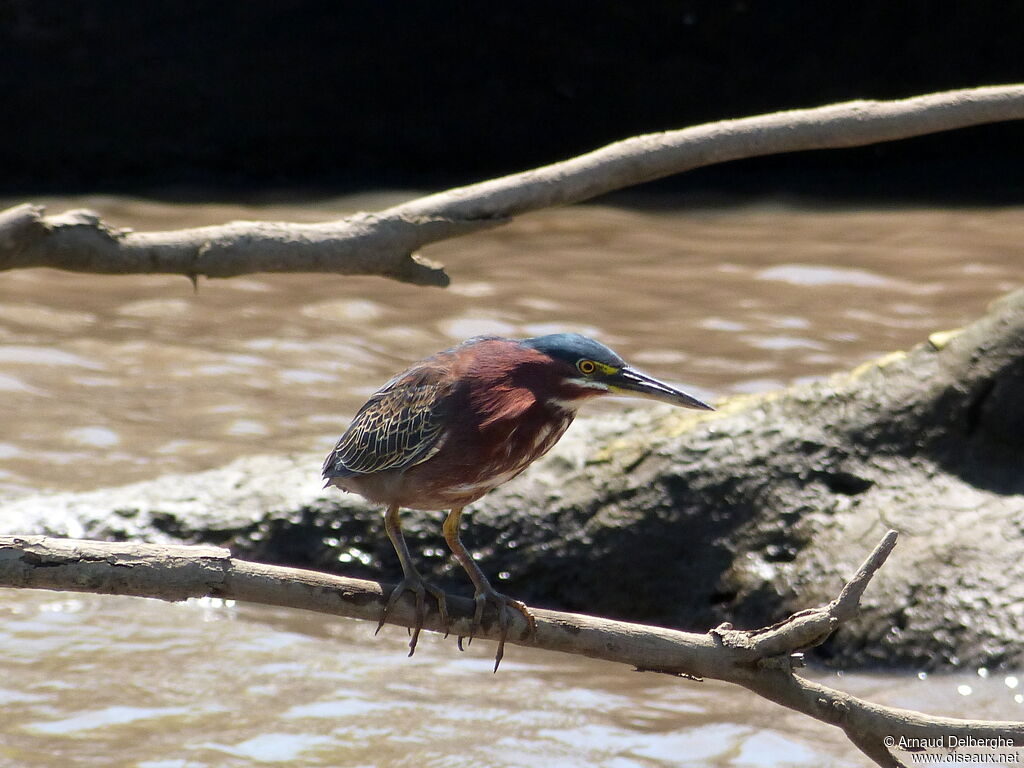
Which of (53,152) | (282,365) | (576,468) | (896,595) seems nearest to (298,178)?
(53,152)

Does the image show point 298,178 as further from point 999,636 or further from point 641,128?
point 999,636

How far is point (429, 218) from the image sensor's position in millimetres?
2740

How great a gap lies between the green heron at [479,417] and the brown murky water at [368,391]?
1.23 m

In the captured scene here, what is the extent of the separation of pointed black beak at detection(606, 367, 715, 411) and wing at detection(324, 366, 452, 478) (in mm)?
392

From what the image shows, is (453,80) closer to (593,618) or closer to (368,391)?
(368,391)

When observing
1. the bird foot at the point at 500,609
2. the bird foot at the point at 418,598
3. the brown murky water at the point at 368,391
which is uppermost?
the bird foot at the point at 418,598

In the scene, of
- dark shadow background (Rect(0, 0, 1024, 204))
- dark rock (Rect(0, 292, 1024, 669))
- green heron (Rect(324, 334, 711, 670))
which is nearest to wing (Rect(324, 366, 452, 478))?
green heron (Rect(324, 334, 711, 670))

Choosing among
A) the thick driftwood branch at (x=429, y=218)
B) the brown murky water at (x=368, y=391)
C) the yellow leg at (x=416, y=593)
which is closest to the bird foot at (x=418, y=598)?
the yellow leg at (x=416, y=593)

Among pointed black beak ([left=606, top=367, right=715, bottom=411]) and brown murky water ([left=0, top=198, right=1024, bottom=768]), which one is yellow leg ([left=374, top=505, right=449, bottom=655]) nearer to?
pointed black beak ([left=606, top=367, right=715, bottom=411])

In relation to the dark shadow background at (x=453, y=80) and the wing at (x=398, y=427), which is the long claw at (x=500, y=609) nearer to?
the wing at (x=398, y=427)

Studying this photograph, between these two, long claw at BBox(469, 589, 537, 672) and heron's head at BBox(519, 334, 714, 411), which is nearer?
heron's head at BBox(519, 334, 714, 411)

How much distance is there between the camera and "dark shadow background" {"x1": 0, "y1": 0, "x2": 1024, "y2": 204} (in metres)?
11.8

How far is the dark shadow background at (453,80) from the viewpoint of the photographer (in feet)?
38.6

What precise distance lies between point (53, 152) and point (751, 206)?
19.6 ft
